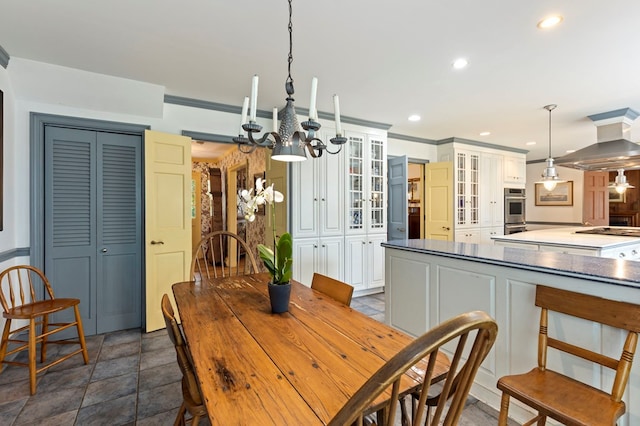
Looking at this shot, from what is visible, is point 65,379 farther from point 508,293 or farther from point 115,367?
point 508,293

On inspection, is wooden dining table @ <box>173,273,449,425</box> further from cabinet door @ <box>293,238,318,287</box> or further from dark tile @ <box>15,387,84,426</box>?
cabinet door @ <box>293,238,318,287</box>

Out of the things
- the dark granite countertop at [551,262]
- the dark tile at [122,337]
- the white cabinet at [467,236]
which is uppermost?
the dark granite countertop at [551,262]

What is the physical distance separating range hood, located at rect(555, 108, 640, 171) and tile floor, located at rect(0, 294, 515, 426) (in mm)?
3262

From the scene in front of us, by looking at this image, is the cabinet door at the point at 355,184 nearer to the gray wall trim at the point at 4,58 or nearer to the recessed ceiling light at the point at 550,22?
the recessed ceiling light at the point at 550,22

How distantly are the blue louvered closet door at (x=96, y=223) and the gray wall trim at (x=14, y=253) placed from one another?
145 mm

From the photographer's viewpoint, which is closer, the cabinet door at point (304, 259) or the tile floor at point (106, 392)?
the tile floor at point (106, 392)

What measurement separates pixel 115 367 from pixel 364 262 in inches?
117

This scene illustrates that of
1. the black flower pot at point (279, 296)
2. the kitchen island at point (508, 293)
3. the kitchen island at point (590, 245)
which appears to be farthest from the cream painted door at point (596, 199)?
the black flower pot at point (279, 296)

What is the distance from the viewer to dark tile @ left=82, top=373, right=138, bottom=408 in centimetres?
200

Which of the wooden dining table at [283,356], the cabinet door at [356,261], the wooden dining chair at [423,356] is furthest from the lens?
the cabinet door at [356,261]

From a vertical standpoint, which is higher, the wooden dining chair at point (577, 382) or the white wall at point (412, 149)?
the white wall at point (412, 149)

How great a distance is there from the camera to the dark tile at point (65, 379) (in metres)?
2.14

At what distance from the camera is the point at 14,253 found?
266cm

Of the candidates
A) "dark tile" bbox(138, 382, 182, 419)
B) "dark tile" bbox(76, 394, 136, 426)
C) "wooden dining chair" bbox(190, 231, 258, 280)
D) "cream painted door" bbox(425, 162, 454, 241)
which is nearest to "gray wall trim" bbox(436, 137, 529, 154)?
"cream painted door" bbox(425, 162, 454, 241)
